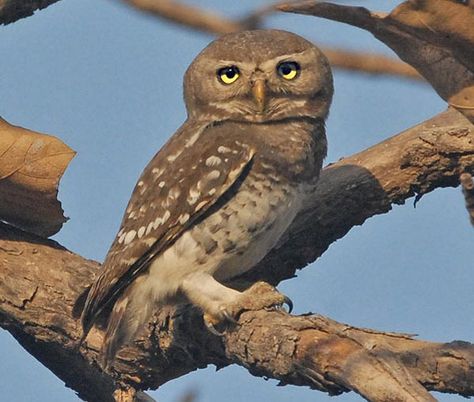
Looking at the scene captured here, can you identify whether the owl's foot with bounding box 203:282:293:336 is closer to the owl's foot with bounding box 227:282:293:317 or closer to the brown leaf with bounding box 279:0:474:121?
the owl's foot with bounding box 227:282:293:317

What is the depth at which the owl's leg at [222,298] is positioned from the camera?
4.38m

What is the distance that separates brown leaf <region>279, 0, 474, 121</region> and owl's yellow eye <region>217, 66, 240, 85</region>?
2.67m

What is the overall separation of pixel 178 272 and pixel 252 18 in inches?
74.2

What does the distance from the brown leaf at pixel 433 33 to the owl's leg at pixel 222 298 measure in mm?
1650

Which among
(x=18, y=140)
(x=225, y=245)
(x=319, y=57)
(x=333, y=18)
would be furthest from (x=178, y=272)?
(x=333, y=18)

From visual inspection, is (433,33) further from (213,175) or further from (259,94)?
(259,94)

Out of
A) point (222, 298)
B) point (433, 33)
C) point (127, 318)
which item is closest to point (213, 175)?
point (222, 298)

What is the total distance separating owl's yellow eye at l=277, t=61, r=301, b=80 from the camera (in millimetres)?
5613

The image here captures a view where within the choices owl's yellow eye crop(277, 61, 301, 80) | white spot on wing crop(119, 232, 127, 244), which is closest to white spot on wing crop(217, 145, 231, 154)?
white spot on wing crop(119, 232, 127, 244)

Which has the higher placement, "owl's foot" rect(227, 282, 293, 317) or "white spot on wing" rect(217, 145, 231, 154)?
"white spot on wing" rect(217, 145, 231, 154)

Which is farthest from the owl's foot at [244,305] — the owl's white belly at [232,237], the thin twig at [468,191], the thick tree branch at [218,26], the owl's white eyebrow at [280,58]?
the thin twig at [468,191]

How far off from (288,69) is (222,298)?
5.16 ft

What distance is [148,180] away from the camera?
17.0 feet

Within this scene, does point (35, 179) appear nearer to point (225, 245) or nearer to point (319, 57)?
point (225, 245)
